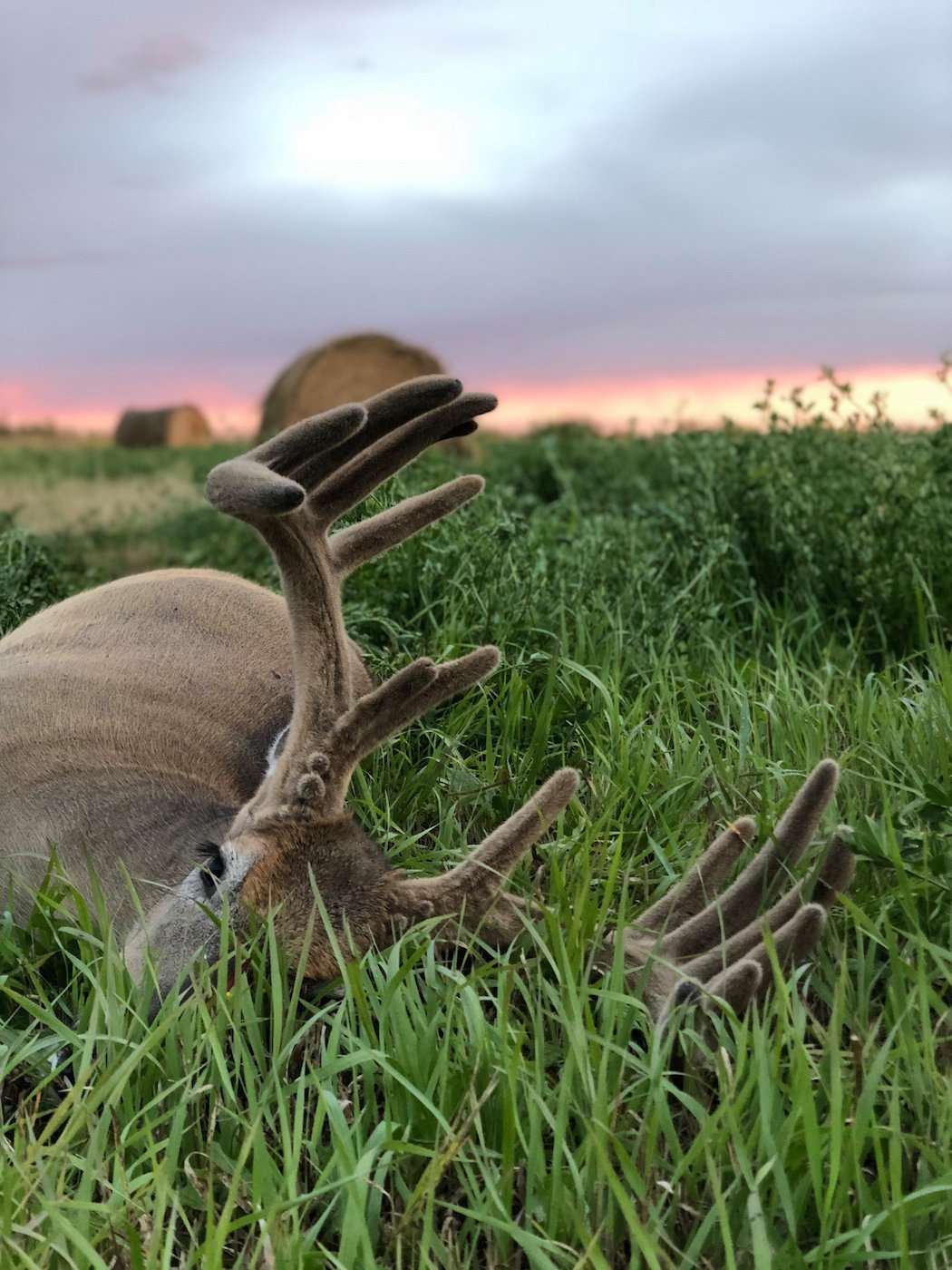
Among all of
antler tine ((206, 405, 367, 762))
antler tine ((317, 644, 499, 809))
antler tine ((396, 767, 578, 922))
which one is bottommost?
antler tine ((396, 767, 578, 922))

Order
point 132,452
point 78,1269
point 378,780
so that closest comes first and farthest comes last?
point 78,1269 → point 378,780 → point 132,452

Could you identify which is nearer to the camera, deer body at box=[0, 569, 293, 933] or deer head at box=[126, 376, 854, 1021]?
deer head at box=[126, 376, 854, 1021]

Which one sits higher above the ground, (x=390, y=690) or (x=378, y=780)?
(x=390, y=690)

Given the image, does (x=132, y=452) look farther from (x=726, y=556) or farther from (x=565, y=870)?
(x=565, y=870)

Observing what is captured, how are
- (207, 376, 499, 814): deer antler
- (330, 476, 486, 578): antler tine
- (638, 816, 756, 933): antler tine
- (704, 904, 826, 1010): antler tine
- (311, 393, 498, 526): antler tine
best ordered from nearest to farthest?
(704, 904, 826, 1010): antler tine < (207, 376, 499, 814): deer antler < (638, 816, 756, 933): antler tine < (311, 393, 498, 526): antler tine < (330, 476, 486, 578): antler tine

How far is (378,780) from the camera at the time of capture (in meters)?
3.57

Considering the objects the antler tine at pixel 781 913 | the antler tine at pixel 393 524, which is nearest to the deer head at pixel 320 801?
the antler tine at pixel 393 524

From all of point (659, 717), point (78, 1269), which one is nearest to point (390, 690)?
point (78, 1269)

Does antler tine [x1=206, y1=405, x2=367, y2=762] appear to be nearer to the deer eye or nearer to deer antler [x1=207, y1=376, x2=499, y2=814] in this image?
deer antler [x1=207, y1=376, x2=499, y2=814]

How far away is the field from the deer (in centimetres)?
8

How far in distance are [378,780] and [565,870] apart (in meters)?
0.75

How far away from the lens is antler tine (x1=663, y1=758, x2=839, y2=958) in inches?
99.4

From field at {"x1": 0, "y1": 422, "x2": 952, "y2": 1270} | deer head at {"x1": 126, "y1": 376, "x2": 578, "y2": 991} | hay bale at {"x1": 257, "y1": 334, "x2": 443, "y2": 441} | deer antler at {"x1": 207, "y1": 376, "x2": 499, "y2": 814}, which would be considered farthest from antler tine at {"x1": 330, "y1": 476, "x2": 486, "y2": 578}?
hay bale at {"x1": 257, "y1": 334, "x2": 443, "y2": 441}

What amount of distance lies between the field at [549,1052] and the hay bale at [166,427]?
15.9 meters
